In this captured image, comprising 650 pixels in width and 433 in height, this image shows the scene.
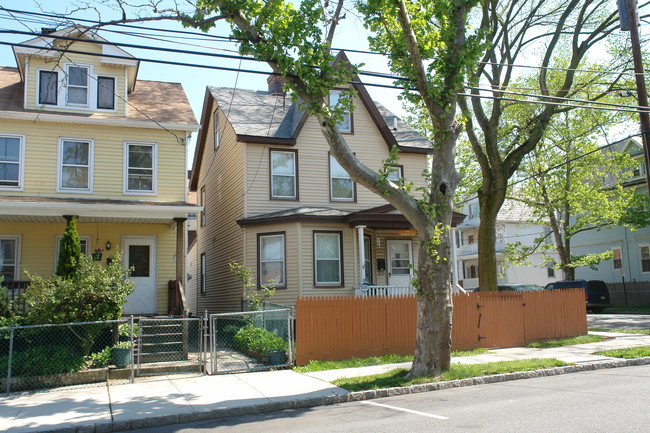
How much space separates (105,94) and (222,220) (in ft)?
22.5

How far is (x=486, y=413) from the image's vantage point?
792 centimetres

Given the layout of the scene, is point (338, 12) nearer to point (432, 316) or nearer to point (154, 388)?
point (432, 316)

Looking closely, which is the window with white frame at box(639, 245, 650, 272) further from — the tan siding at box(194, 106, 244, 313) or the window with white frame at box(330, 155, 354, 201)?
the tan siding at box(194, 106, 244, 313)

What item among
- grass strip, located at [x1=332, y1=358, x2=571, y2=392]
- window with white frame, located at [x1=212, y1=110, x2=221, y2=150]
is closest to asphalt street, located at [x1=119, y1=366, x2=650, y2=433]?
grass strip, located at [x1=332, y1=358, x2=571, y2=392]

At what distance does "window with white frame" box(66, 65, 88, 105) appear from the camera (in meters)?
17.0

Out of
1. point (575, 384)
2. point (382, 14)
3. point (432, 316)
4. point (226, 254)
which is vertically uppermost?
point (382, 14)

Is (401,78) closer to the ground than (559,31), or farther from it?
closer to the ground

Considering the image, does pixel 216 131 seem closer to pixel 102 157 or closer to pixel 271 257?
pixel 102 157

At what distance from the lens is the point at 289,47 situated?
35.0 ft

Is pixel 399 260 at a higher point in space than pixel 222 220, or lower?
lower

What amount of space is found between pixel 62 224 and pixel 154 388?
333 inches

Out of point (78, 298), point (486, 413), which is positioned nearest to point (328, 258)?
point (78, 298)

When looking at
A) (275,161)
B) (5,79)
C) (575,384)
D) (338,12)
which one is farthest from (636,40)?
(5,79)

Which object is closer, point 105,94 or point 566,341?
point 566,341
